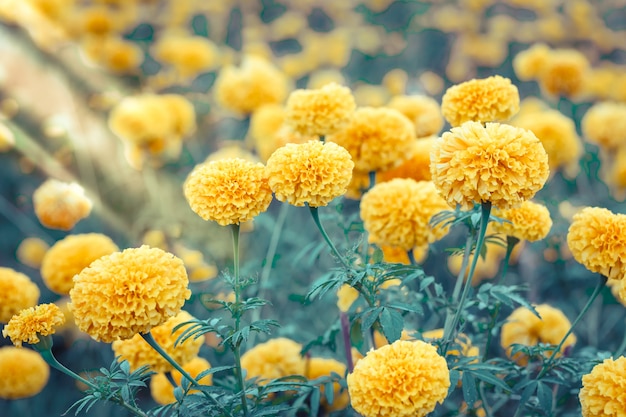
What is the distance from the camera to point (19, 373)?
2.26 metres

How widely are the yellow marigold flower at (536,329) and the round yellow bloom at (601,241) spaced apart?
0.47 metres

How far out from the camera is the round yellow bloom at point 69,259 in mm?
2168

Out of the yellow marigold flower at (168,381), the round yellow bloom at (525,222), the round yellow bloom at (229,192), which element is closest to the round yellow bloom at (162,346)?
the yellow marigold flower at (168,381)

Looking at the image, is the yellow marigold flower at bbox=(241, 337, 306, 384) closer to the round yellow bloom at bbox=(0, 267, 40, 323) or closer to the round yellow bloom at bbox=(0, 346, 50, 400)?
the round yellow bloom at bbox=(0, 267, 40, 323)

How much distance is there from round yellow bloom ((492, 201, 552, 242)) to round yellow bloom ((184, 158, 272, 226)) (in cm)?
76

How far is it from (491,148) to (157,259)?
34.3 inches

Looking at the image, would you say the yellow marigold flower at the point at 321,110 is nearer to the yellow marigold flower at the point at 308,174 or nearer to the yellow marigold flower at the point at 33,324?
the yellow marigold flower at the point at 308,174

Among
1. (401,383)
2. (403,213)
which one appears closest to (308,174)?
(403,213)

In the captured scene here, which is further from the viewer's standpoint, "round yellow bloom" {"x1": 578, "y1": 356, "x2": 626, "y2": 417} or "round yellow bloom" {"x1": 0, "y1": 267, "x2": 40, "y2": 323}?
"round yellow bloom" {"x1": 0, "y1": 267, "x2": 40, "y2": 323}

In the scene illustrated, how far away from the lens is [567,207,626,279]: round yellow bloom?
1.53 m

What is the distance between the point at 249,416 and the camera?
155 centimetres

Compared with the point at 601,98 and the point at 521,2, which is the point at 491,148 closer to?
the point at 601,98

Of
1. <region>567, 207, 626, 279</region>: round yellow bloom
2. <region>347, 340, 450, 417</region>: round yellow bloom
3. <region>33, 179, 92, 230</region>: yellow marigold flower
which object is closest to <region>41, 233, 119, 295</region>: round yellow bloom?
<region>33, 179, 92, 230</region>: yellow marigold flower

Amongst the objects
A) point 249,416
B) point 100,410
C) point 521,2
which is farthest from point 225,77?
point 521,2
